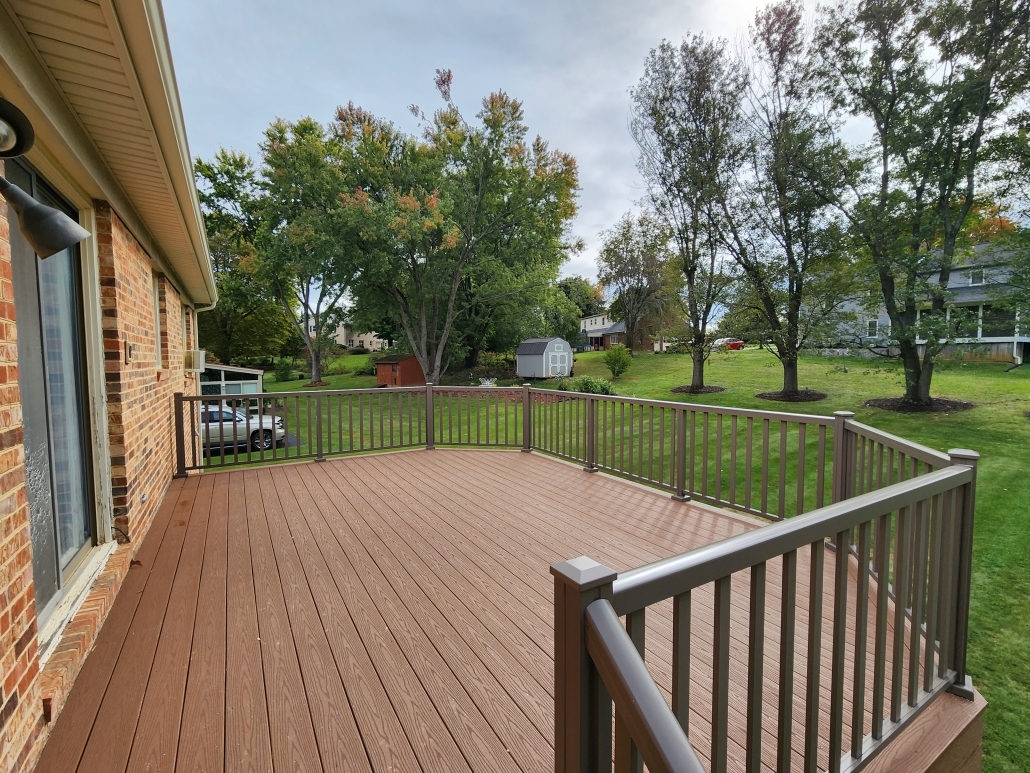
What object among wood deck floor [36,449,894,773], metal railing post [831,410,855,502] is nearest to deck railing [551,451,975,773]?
wood deck floor [36,449,894,773]

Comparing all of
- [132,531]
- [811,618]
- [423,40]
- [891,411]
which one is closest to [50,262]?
[132,531]

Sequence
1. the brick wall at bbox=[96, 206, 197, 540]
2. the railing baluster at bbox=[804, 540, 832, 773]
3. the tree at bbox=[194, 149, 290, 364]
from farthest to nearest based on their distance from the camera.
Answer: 1. the tree at bbox=[194, 149, 290, 364]
2. the brick wall at bbox=[96, 206, 197, 540]
3. the railing baluster at bbox=[804, 540, 832, 773]

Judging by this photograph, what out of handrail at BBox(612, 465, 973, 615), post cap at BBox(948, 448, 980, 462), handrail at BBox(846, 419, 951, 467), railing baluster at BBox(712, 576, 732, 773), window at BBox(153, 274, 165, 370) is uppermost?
window at BBox(153, 274, 165, 370)

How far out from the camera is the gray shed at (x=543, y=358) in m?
21.7

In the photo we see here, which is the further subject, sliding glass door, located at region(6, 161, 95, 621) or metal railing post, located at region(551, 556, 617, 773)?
sliding glass door, located at region(6, 161, 95, 621)

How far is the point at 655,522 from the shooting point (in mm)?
3531

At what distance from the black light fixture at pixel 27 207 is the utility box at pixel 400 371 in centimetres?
2016

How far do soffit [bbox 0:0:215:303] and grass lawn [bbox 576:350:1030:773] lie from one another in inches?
181

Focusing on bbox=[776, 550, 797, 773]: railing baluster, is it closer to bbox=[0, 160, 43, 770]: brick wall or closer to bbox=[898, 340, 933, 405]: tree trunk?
bbox=[0, 160, 43, 770]: brick wall

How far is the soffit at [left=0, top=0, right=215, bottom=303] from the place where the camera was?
1422 mm

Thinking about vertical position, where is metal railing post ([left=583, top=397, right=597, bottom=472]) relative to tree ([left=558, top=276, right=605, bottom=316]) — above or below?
below

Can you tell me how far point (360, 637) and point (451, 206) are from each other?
14.4 meters

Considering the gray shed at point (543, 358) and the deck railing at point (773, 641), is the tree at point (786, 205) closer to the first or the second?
the deck railing at point (773, 641)

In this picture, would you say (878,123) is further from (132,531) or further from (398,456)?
(132,531)
